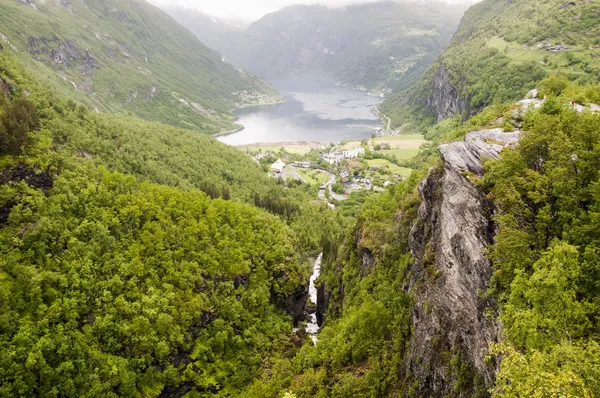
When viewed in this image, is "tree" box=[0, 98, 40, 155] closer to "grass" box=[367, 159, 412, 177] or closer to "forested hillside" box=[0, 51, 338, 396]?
"forested hillside" box=[0, 51, 338, 396]

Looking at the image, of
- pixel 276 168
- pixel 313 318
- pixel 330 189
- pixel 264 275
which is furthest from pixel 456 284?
pixel 276 168

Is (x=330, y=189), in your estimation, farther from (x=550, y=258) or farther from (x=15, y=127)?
(x=550, y=258)

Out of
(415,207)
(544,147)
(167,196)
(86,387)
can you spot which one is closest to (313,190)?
(167,196)

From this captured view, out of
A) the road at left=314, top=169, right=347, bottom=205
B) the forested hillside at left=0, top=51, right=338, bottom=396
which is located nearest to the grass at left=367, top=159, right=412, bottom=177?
the road at left=314, top=169, right=347, bottom=205

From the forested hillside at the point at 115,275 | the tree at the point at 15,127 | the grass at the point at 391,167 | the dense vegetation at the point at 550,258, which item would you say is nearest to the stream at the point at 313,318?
the forested hillside at the point at 115,275

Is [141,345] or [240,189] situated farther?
[240,189]

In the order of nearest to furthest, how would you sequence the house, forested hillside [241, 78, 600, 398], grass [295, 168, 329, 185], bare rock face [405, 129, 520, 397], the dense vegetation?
the dense vegetation
forested hillside [241, 78, 600, 398]
bare rock face [405, 129, 520, 397]
grass [295, 168, 329, 185]
the house

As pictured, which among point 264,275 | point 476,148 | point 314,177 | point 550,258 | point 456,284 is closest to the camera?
point 550,258

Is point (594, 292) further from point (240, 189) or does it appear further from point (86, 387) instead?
point (240, 189)
